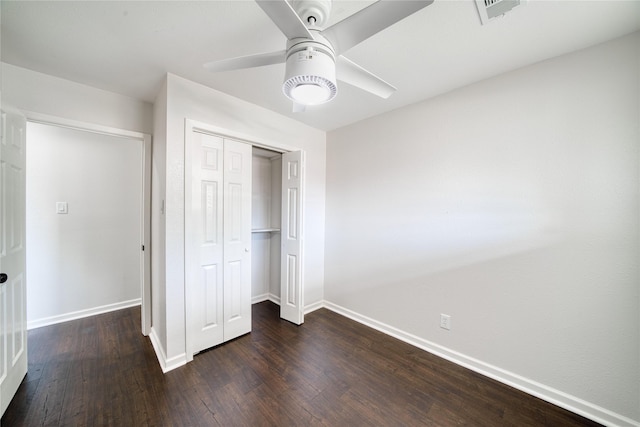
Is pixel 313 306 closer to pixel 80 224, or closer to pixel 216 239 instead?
pixel 216 239

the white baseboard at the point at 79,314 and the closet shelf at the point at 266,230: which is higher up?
the closet shelf at the point at 266,230

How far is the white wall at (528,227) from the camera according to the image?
1.47m

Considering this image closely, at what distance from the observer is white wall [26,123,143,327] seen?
2.63 m

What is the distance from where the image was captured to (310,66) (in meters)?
1.00

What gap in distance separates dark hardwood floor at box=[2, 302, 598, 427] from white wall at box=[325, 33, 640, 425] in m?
0.27

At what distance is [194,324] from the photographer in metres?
2.12

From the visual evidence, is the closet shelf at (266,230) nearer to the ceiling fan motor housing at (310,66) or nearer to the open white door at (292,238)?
the open white door at (292,238)

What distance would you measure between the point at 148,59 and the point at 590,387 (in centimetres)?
376

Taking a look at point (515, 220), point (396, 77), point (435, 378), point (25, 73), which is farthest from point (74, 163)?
point (515, 220)

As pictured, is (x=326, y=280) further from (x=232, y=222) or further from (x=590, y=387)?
(x=590, y=387)

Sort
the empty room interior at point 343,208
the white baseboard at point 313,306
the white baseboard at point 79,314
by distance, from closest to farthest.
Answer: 1. the empty room interior at point 343,208
2. the white baseboard at point 79,314
3. the white baseboard at point 313,306

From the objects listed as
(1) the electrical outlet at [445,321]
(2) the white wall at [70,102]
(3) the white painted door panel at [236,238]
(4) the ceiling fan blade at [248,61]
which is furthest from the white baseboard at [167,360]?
(1) the electrical outlet at [445,321]

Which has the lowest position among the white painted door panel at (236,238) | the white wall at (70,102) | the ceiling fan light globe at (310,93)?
the white painted door panel at (236,238)

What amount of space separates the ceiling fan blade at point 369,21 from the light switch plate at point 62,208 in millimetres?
3522
